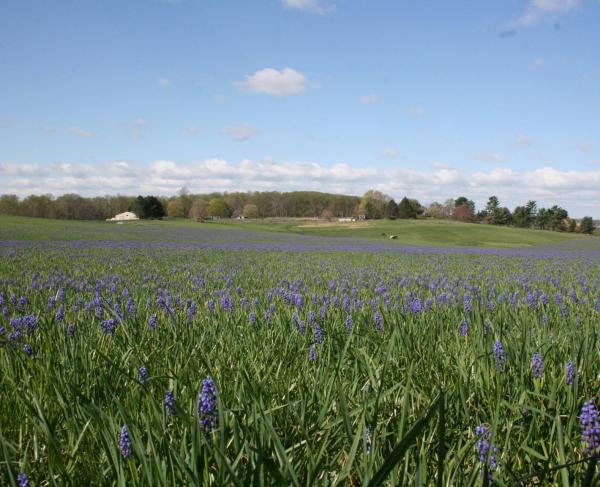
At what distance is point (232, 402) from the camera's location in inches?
94.0

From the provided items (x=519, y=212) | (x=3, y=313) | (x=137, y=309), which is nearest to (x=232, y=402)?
(x=137, y=309)

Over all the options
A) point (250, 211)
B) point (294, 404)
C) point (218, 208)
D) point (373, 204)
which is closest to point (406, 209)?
point (373, 204)

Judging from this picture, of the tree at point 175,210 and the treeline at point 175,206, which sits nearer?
the treeline at point 175,206

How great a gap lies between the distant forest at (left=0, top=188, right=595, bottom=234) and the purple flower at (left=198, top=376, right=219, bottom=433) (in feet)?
361

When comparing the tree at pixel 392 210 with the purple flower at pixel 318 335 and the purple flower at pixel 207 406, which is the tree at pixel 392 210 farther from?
the purple flower at pixel 207 406

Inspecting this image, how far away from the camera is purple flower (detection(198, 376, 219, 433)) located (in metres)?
1.57

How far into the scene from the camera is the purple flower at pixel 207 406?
5.14 ft

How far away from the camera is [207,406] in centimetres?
157

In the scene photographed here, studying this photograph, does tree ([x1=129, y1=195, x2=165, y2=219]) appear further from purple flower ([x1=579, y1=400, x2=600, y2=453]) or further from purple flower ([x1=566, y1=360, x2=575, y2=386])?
purple flower ([x1=579, y1=400, x2=600, y2=453])

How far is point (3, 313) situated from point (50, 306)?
2.48ft

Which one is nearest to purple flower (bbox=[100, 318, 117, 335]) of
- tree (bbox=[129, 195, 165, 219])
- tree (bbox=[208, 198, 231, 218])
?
tree (bbox=[129, 195, 165, 219])

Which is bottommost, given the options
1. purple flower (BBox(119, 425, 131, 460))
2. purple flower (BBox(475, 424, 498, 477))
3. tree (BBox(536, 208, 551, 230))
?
purple flower (BBox(475, 424, 498, 477))

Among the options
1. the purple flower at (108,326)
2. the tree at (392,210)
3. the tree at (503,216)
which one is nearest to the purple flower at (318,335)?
the purple flower at (108,326)

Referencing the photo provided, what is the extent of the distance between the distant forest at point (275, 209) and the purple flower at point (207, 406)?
110m
